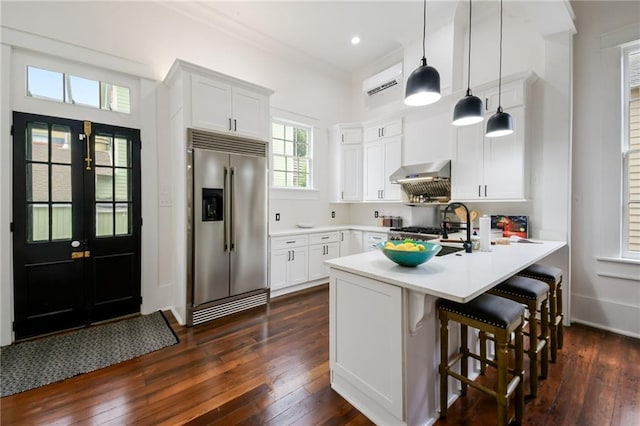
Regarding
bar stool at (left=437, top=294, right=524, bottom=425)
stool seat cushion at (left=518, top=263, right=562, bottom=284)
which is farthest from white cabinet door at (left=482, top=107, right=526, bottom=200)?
bar stool at (left=437, top=294, right=524, bottom=425)

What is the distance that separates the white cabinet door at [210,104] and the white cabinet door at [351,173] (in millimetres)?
2325

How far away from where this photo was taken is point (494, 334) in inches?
57.9

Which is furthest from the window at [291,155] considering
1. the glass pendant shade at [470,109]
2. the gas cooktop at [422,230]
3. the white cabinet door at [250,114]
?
the glass pendant shade at [470,109]

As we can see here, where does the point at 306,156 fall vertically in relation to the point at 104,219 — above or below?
above

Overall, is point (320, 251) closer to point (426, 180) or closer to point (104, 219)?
point (426, 180)

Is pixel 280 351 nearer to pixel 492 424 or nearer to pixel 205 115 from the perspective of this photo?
pixel 492 424

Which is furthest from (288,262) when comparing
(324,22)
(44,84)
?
(324,22)

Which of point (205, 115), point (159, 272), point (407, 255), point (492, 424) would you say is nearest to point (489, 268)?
point (407, 255)

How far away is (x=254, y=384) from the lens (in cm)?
202

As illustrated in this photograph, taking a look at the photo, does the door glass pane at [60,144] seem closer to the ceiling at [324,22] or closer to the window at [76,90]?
the window at [76,90]

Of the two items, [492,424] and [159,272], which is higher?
[159,272]

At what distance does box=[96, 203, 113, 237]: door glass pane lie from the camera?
9.78 feet

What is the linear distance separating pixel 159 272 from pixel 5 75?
7.89ft

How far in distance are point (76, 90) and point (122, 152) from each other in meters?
Answer: 0.73
